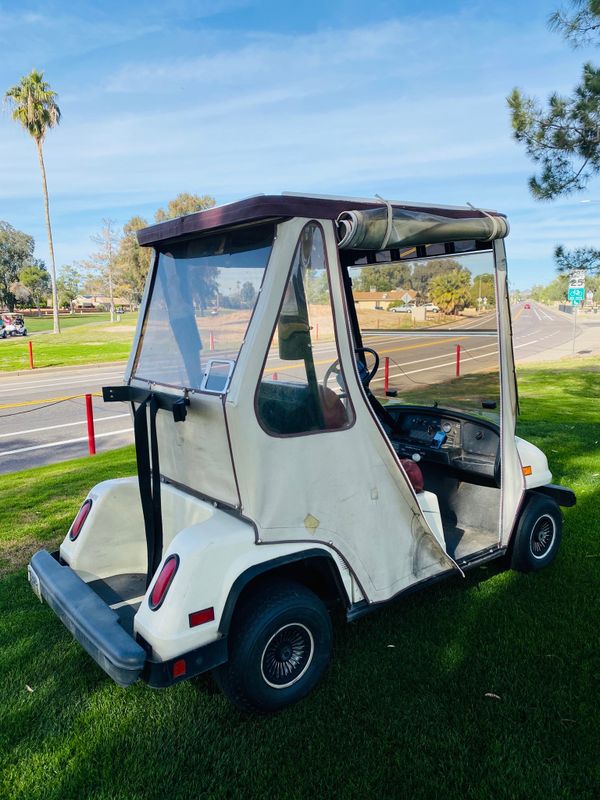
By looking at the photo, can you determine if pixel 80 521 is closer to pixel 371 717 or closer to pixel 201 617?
pixel 201 617

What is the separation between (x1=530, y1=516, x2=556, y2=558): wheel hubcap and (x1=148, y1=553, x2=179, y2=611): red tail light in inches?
104

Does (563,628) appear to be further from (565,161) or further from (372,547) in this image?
(565,161)

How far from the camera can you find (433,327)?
4.45 meters

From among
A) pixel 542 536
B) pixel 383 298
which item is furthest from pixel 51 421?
pixel 542 536

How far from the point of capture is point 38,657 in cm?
336

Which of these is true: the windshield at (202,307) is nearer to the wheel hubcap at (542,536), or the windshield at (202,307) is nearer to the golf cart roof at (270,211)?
the golf cart roof at (270,211)

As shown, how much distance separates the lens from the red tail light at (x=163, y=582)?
265 centimetres

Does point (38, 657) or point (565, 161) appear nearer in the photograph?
point (38, 657)

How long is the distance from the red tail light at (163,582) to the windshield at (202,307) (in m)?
0.82

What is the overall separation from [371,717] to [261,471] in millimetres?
1286

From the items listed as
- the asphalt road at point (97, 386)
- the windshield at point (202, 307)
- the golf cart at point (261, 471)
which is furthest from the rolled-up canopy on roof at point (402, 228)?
the asphalt road at point (97, 386)

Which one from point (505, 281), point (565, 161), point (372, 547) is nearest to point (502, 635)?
point (372, 547)

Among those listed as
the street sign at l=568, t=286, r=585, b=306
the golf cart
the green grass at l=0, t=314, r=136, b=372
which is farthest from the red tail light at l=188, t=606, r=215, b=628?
the green grass at l=0, t=314, r=136, b=372

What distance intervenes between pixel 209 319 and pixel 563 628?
272cm
